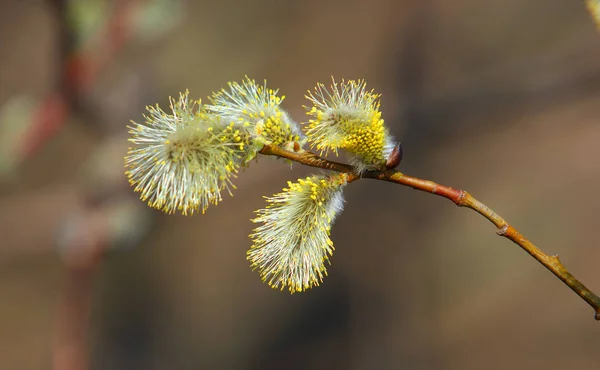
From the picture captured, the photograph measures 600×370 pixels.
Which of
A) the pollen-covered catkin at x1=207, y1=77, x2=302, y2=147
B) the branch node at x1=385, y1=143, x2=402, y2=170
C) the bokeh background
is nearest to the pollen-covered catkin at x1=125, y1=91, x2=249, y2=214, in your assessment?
the pollen-covered catkin at x1=207, y1=77, x2=302, y2=147

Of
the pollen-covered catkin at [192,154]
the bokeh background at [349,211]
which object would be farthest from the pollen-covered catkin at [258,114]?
the bokeh background at [349,211]

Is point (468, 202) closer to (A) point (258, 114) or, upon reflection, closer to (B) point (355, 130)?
(B) point (355, 130)

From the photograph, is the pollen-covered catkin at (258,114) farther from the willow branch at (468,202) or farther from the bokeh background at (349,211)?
the bokeh background at (349,211)

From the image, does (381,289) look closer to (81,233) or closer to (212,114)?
(81,233)

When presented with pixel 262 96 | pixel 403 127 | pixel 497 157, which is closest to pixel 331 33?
pixel 403 127

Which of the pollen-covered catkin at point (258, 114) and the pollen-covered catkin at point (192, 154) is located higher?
the pollen-covered catkin at point (258, 114)

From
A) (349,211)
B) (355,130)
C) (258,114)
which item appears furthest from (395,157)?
(349,211)

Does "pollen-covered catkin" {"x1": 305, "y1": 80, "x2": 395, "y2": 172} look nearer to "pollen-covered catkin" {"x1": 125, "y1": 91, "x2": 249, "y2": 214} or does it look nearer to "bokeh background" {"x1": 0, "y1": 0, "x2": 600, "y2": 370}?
"pollen-covered catkin" {"x1": 125, "y1": 91, "x2": 249, "y2": 214}
